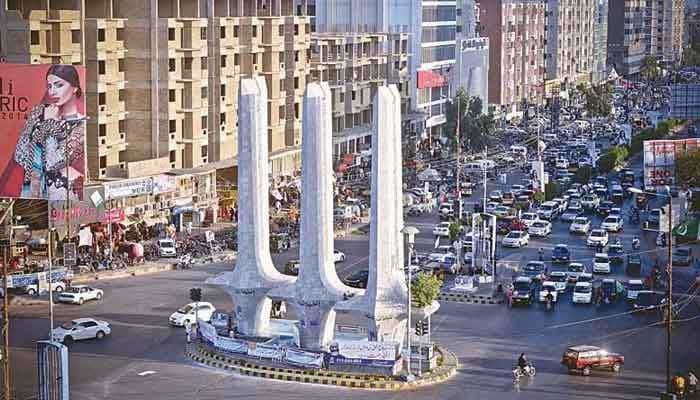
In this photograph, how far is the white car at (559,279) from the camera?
172 feet

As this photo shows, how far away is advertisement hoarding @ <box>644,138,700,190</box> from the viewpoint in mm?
→ 65250

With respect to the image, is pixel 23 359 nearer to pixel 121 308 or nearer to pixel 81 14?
pixel 121 308

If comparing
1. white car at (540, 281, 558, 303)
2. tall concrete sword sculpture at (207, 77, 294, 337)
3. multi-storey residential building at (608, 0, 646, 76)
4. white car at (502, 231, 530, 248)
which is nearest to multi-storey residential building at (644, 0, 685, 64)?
multi-storey residential building at (608, 0, 646, 76)

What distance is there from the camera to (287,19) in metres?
77.8

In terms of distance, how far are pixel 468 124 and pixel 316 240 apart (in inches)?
2075

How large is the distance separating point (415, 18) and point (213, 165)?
32.4 metres

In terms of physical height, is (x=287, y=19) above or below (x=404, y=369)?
above

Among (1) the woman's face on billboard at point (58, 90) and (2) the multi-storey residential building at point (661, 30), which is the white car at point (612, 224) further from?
(2) the multi-storey residential building at point (661, 30)

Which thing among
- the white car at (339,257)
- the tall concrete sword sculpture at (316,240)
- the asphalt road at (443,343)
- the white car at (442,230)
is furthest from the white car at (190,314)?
the white car at (442,230)

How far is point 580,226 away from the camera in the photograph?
6656 cm

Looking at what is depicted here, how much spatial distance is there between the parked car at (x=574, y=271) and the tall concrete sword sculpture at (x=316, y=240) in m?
14.3

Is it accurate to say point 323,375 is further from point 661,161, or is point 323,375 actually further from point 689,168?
point 689,168

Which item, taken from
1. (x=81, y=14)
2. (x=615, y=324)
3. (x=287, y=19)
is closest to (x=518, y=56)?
(x=287, y=19)

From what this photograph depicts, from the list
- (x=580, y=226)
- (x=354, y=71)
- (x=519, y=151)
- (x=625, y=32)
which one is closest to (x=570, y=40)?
(x=625, y=32)
